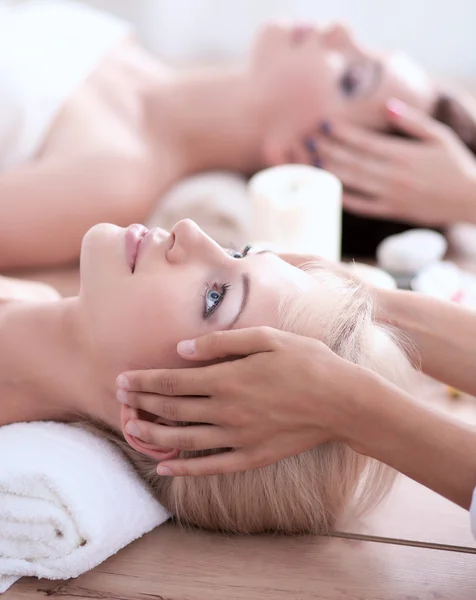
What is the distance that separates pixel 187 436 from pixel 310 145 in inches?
48.3

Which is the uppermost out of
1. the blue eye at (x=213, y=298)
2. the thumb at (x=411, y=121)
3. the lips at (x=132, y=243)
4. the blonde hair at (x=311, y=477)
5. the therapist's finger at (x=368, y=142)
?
the thumb at (x=411, y=121)

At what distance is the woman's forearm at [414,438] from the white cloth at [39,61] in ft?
4.40

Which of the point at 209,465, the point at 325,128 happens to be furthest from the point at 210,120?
the point at 209,465

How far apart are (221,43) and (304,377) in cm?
220

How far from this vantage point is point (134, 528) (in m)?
1.11

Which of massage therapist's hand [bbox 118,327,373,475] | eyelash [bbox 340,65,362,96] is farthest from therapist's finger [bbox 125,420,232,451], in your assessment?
eyelash [bbox 340,65,362,96]

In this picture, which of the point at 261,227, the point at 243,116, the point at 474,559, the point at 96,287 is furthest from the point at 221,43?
the point at 474,559

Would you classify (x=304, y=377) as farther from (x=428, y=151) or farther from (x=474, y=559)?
(x=428, y=151)

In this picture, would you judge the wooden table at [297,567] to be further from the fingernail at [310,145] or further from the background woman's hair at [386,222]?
the fingernail at [310,145]

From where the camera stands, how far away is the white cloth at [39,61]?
1.99 metres

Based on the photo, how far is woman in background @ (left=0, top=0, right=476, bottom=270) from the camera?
1908 mm

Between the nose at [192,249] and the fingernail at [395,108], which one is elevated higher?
the fingernail at [395,108]

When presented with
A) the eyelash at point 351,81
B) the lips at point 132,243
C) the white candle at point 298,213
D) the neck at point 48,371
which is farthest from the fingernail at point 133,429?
the eyelash at point 351,81

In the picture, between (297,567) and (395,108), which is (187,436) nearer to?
(297,567)
